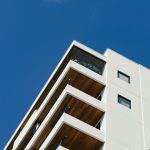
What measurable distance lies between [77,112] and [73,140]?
2.63 metres

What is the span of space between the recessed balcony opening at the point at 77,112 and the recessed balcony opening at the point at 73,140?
1782 mm

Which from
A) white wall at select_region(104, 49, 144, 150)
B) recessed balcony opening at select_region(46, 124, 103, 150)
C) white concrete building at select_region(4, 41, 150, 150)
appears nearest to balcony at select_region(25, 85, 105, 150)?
white concrete building at select_region(4, 41, 150, 150)

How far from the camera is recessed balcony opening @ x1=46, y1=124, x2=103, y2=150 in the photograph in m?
39.5

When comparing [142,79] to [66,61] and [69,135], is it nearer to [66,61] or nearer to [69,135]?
[66,61]

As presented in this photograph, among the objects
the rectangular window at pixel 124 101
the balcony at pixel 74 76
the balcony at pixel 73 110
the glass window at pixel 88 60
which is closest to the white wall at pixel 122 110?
the rectangular window at pixel 124 101

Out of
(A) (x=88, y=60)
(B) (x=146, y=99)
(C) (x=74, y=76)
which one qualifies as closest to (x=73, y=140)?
(C) (x=74, y=76)

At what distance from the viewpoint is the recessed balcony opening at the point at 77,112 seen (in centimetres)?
4169

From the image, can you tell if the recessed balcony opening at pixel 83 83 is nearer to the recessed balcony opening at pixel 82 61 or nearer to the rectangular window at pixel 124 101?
the recessed balcony opening at pixel 82 61

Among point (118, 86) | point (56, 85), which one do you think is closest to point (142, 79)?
point (118, 86)

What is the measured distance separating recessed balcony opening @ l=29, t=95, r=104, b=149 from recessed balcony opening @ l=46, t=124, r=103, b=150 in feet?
5.85

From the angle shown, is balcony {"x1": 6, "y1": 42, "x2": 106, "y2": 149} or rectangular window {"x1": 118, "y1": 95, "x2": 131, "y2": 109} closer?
rectangular window {"x1": 118, "y1": 95, "x2": 131, "y2": 109}

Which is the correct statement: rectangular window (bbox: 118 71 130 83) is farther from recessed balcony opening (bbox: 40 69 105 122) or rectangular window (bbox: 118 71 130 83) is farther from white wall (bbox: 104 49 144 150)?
recessed balcony opening (bbox: 40 69 105 122)

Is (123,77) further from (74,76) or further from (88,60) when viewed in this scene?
(74,76)

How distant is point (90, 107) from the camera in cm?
4156
